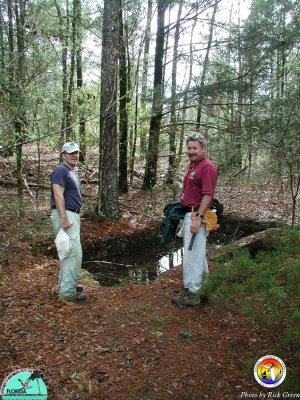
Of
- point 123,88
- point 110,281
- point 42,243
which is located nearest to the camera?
point 110,281

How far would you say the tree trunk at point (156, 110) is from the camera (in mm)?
11094

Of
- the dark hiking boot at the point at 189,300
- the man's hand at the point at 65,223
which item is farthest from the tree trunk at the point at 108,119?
the dark hiking boot at the point at 189,300

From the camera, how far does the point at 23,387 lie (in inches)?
118

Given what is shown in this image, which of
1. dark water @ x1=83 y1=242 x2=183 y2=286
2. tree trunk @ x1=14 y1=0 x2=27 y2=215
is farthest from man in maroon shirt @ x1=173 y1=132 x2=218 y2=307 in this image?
tree trunk @ x1=14 y1=0 x2=27 y2=215

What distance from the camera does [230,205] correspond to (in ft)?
37.4

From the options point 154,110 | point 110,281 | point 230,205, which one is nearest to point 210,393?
point 110,281

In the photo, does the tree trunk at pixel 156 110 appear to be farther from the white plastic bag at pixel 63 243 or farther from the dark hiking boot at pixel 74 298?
the dark hiking boot at pixel 74 298

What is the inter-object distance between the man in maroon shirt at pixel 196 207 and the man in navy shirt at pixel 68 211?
147cm

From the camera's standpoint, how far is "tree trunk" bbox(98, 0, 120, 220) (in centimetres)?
788

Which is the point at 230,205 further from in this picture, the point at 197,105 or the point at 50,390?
the point at 50,390

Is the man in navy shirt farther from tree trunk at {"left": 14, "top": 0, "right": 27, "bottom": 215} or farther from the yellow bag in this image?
the yellow bag

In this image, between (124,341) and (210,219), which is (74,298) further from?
(210,219)

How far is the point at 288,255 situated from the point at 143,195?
28.7 feet

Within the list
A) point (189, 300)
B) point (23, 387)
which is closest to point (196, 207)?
point (189, 300)
